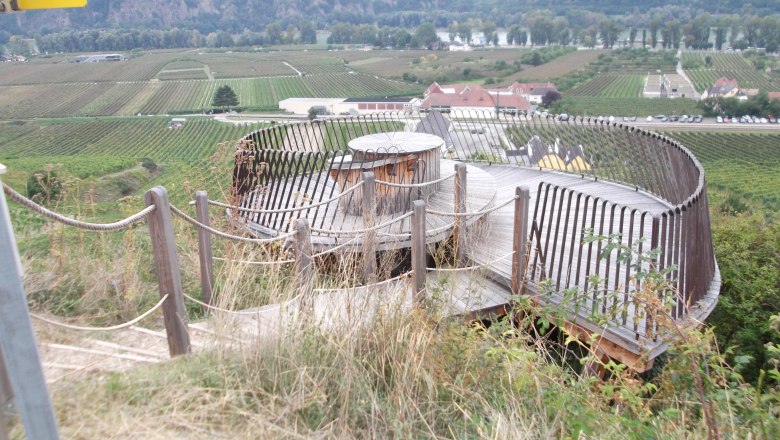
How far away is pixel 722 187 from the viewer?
121 ft

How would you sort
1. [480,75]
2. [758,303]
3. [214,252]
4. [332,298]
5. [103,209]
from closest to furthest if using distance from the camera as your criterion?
1. [332,298]
2. [214,252]
3. [758,303]
4. [103,209]
5. [480,75]

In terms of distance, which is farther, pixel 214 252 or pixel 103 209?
pixel 103 209

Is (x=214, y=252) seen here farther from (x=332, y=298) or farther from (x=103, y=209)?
(x=103, y=209)

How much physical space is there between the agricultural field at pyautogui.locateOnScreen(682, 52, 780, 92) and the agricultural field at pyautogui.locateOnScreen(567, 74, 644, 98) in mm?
8234

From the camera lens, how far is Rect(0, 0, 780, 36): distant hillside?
481 ft

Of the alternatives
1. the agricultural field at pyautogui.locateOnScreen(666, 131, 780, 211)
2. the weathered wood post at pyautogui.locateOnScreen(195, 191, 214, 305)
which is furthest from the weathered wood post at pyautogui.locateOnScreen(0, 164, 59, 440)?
the agricultural field at pyautogui.locateOnScreen(666, 131, 780, 211)

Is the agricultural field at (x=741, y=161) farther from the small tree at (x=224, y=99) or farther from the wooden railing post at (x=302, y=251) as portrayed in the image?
the small tree at (x=224, y=99)

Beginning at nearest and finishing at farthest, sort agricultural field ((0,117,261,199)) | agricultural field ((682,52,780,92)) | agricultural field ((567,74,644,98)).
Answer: agricultural field ((0,117,261,199)) < agricultural field ((567,74,644,98)) < agricultural field ((682,52,780,92))

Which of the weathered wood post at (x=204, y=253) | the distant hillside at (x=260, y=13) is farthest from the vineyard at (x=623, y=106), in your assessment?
the distant hillside at (x=260, y=13)

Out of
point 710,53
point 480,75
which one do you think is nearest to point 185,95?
point 480,75

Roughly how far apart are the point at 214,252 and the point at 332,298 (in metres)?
2.90

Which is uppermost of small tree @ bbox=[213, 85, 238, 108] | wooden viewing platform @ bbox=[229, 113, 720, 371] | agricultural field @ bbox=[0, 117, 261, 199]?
wooden viewing platform @ bbox=[229, 113, 720, 371]

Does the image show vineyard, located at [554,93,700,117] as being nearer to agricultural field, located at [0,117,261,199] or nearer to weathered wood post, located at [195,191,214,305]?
agricultural field, located at [0,117,261,199]

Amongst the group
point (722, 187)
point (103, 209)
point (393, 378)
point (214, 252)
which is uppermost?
point (393, 378)
